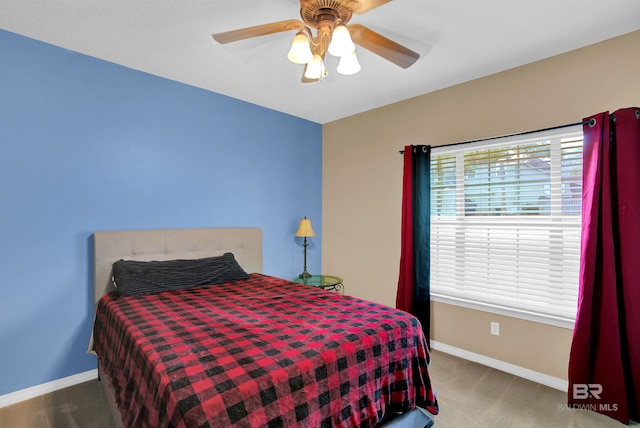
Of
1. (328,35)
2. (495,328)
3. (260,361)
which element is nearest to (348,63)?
(328,35)

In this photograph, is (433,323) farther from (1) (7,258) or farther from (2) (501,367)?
(1) (7,258)

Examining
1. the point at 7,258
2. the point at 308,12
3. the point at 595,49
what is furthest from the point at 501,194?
the point at 7,258

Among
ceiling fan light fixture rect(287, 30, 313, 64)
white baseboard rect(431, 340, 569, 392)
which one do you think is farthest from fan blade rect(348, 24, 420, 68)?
white baseboard rect(431, 340, 569, 392)

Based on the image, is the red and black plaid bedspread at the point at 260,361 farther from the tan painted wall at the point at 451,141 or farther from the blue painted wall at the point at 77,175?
the tan painted wall at the point at 451,141

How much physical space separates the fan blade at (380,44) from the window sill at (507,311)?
211 centimetres

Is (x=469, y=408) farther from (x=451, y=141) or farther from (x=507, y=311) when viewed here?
(x=451, y=141)

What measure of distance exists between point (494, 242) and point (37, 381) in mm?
3714

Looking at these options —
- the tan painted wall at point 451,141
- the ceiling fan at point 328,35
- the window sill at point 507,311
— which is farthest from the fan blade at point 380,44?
the window sill at point 507,311

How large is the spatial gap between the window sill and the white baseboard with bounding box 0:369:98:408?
303 centimetres

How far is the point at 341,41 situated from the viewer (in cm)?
153

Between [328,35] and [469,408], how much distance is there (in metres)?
2.49

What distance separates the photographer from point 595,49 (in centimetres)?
224

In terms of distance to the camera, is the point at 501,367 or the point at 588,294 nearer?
the point at 588,294

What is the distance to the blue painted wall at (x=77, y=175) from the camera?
2.21 m
